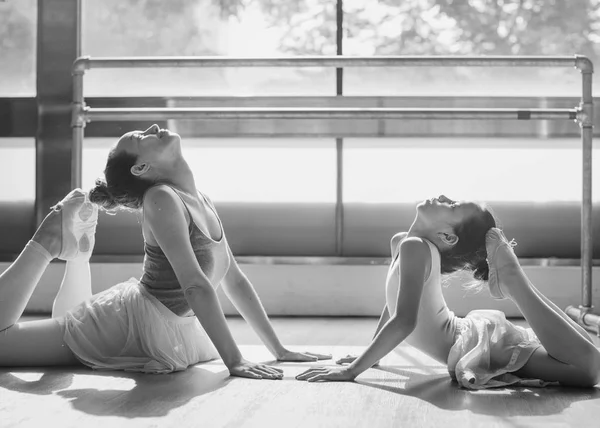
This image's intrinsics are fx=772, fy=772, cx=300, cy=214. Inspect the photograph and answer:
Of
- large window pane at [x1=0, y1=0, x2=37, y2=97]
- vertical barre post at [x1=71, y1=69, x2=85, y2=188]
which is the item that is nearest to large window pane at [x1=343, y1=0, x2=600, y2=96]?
vertical barre post at [x1=71, y1=69, x2=85, y2=188]

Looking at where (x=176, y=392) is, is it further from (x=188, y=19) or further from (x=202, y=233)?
(x=188, y=19)

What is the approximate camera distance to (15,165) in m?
3.37

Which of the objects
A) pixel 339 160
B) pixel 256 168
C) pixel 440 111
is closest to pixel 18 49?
pixel 256 168

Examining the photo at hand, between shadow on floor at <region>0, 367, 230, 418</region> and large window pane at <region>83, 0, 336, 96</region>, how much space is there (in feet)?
5.56

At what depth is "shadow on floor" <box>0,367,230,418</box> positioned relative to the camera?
1420 millimetres

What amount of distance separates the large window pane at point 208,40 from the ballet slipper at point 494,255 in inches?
64.7

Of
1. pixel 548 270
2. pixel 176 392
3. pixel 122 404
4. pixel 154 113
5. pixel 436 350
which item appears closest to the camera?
pixel 122 404

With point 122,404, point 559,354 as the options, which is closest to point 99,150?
point 122,404

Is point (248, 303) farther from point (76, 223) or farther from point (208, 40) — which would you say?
point (208, 40)

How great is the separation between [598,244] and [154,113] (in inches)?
73.8

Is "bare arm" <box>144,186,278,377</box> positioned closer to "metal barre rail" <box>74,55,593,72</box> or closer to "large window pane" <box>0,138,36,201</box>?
"metal barre rail" <box>74,55,593,72</box>

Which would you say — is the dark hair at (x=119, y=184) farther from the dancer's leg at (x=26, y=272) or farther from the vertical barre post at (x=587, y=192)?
the vertical barre post at (x=587, y=192)

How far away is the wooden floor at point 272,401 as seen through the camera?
132 cm

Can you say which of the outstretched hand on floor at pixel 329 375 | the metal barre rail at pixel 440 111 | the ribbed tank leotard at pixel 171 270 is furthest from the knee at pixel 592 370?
the metal barre rail at pixel 440 111
